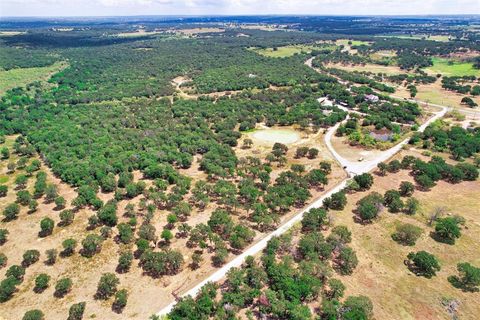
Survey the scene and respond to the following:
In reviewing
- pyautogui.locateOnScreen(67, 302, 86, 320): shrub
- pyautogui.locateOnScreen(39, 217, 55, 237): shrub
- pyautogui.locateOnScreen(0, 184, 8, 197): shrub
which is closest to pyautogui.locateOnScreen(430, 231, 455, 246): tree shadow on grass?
pyautogui.locateOnScreen(67, 302, 86, 320): shrub

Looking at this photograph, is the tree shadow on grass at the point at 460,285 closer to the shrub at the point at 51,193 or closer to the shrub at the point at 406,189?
the shrub at the point at 406,189

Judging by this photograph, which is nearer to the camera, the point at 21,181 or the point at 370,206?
the point at 370,206

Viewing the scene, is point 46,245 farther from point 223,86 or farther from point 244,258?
point 223,86

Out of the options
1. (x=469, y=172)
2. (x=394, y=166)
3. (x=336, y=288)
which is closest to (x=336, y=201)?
(x=336, y=288)

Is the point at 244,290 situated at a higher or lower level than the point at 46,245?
higher

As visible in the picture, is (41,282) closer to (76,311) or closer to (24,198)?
(76,311)

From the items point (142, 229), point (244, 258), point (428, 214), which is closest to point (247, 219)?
point (244, 258)

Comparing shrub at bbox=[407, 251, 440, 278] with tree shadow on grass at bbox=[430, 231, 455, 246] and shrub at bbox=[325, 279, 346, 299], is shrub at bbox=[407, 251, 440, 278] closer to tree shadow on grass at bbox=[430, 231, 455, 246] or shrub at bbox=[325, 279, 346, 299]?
tree shadow on grass at bbox=[430, 231, 455, 246]
